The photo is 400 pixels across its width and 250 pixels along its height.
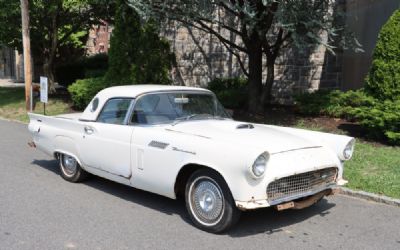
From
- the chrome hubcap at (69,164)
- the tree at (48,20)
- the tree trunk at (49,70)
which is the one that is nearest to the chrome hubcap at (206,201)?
the chrome hubcap at (69,164)

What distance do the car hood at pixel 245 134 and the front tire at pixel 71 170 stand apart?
1.97m

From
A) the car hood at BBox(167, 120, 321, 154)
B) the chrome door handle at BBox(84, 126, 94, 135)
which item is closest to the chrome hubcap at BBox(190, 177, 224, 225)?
the car hood at BBox(167, 120, 321, 154)

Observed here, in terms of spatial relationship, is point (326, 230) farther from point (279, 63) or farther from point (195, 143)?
point (279, 63)

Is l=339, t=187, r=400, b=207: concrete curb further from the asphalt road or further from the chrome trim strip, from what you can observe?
the chrome trim strip

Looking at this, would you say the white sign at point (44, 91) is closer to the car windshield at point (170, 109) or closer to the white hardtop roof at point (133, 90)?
the white hardtop roof at point (133, 90)

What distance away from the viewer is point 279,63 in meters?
15.9

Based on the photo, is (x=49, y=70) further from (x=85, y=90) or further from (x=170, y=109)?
(x=170, y=109)

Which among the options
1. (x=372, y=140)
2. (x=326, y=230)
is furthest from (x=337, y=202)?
(x=372, y=140)

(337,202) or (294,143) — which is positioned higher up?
(294,143)

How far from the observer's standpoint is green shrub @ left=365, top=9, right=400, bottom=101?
31.4 feet

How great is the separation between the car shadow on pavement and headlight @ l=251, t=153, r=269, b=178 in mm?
732

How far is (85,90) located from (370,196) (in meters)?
10.2

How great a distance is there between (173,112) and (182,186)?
980mm

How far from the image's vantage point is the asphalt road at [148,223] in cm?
486
